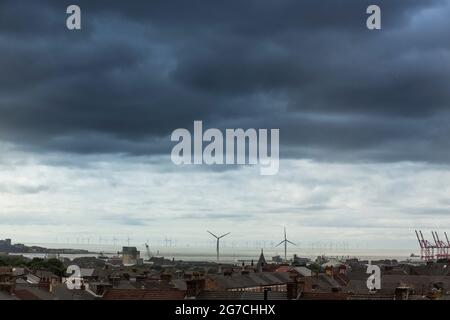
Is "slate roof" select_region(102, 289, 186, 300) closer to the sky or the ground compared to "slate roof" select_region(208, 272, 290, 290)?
closer to the sky

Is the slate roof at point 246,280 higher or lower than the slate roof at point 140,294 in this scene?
lower

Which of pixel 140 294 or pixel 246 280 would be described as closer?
→ pixel 140 294

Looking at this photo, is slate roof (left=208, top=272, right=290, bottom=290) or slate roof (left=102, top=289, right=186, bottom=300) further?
slate roof (left=208, top=272, right=290, bottom=290)

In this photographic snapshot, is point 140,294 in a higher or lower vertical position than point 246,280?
higher

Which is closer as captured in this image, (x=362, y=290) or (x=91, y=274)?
(x=362, y=290)

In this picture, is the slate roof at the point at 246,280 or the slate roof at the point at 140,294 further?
the slate roof at the point at 246,280
